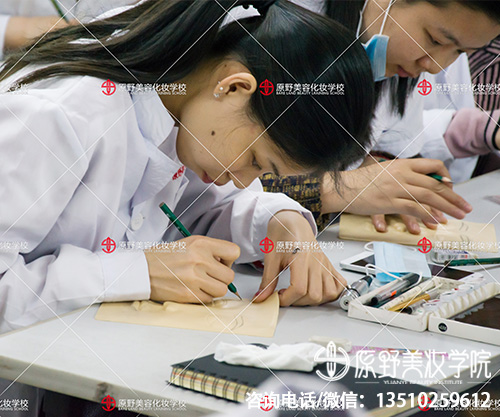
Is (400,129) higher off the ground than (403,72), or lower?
lower

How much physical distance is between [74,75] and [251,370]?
0.46 m

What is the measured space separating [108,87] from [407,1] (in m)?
0.63

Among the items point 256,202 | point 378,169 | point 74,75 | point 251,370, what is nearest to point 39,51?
point 74,75

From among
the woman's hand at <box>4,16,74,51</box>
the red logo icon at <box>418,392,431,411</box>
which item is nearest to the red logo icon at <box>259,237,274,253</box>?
the red logo icon at <box>418,392,431,411</box>

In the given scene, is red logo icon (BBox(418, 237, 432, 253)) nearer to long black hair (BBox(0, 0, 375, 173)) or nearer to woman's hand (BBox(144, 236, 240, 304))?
long black hair (BBox(0, 0, 375, 173))

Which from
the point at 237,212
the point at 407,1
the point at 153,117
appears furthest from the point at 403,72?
the point at 153,117

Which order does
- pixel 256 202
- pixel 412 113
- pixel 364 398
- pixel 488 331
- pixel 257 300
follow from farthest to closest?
pixel 412 113 < pixel 256 202 < pixel 257 300 < pixel 488 331 < pixel 364 398

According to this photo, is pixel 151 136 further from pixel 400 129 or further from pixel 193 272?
pixel 400 129

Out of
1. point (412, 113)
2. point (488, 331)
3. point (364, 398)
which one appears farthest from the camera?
point (412, 113)

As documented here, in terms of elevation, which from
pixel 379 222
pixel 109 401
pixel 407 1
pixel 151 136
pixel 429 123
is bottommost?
pixel 109 401

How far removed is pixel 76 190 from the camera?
0.79 meters

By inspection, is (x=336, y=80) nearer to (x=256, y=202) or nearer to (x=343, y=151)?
(x=343, y=151)

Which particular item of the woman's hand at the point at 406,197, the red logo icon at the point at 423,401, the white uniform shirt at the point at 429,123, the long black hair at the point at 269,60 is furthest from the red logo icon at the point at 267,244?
the white uniform shirt at the point at 429,123

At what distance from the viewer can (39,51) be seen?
834mm
